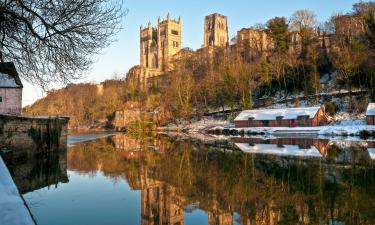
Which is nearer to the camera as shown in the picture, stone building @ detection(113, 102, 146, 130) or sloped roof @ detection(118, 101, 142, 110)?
stone building @ detection(113, 102, 146, 130)

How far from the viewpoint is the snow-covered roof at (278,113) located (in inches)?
2170

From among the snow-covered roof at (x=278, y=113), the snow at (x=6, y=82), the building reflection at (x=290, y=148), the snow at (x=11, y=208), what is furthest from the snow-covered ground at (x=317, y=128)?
the snow at (x=11, y=208)

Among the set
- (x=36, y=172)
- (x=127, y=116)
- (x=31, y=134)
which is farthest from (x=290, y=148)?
(x=127, y=116)

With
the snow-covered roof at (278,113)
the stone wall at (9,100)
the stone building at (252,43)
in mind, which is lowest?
the snow-covered roof at (278,113)

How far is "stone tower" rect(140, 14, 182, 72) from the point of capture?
14338cm

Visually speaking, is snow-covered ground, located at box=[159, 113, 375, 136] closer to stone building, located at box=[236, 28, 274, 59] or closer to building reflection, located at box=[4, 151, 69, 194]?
stone building, located at box=[236, 28, 274, 59]

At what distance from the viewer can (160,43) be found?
478ft

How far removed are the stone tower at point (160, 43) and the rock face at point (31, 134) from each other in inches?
4320

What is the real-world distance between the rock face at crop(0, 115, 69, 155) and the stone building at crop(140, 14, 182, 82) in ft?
362

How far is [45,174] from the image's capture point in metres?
17.2

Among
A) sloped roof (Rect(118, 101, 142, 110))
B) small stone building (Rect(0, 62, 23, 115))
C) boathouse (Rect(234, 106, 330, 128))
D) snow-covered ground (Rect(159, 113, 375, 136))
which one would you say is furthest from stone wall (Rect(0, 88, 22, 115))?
sloped roof (Rect(118, 101, 142, 110))

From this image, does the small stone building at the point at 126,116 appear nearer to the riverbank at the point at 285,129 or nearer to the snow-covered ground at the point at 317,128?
the riverbank at the point at 285,129

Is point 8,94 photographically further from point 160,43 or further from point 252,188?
point 160,43

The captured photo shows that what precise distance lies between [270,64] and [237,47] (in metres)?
24.3
